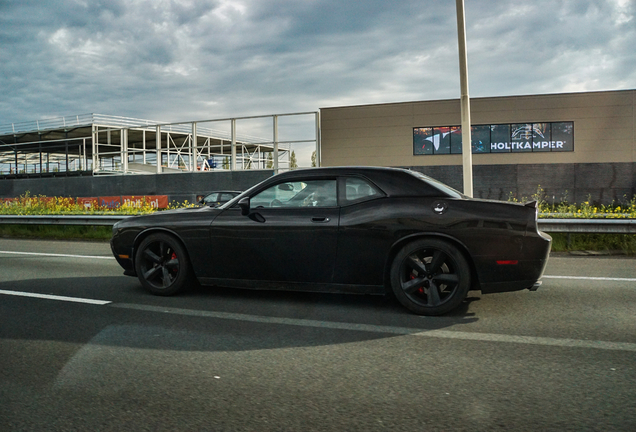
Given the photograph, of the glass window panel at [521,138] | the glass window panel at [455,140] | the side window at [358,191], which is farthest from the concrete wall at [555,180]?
the side window at [358,191]

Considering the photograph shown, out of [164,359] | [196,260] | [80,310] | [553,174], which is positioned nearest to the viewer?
[164,359]

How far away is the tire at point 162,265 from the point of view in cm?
579

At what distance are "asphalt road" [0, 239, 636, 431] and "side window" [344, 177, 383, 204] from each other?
113 centimetres

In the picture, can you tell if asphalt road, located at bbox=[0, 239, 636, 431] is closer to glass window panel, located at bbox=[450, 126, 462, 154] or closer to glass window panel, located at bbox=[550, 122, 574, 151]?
glass window panel, located at bbox=[450, 126, 462, 154]

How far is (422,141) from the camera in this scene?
3403 cm

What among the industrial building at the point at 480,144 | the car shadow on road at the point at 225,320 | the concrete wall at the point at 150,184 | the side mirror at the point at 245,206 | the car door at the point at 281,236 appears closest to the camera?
the car shadow on road at the point at 225,320

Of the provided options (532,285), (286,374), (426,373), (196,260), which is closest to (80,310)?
(196,260)

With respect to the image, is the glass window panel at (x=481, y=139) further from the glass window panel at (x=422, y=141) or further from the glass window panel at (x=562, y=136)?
the glass window panel at (x=562, y=136)

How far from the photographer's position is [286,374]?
3391 mm

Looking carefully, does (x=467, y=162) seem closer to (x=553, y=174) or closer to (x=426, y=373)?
(x=426, y=373)

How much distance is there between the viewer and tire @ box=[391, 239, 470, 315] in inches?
188

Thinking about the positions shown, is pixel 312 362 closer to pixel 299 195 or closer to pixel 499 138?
pixel 299 195

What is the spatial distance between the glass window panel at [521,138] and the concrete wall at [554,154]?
0.32 meters

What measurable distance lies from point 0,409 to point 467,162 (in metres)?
10.4
